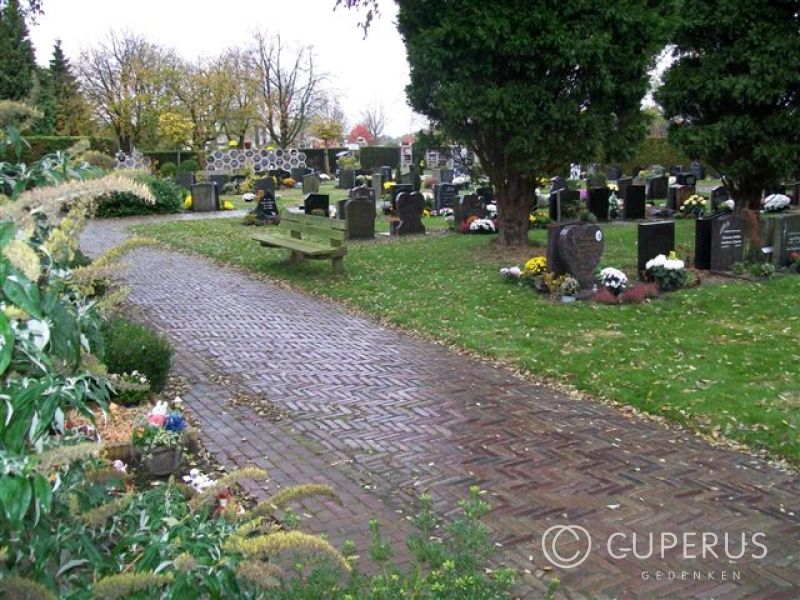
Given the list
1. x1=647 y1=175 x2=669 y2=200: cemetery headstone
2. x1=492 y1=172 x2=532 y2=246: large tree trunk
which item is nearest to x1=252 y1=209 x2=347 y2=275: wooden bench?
x1=492 y1=172 x2=532 y2=246: large tree trunk

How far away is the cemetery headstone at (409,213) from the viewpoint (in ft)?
65.3

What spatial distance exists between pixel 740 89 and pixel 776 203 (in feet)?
18.3

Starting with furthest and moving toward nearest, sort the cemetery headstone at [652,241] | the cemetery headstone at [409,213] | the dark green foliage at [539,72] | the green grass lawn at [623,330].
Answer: the cemetery headstone at [409,213] < the dark green foliage at [539,72] < the cemetery headstone at [652,241] < the green grass lawn at [623,330]

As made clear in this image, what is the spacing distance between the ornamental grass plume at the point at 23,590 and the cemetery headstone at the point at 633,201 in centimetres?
2153

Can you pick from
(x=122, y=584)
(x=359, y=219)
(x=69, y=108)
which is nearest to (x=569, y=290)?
(x=359, y=219)

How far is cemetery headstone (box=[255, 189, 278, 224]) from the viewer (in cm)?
2247

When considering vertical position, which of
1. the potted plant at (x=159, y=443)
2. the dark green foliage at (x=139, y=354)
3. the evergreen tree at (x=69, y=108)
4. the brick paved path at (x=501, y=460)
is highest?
the evergreen tree at (x=69, y=108)

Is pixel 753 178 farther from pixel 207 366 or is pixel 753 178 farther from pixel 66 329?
pixel 66 329

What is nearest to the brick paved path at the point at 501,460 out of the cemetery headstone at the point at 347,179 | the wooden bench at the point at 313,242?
the wooden bench at the point at 313,242

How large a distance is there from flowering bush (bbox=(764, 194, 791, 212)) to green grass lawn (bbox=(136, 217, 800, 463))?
285 inches

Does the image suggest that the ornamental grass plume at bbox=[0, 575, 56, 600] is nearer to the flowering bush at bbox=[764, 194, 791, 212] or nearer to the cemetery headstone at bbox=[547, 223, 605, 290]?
the cemetery headstone at bbox=[547, 223, 605, 290]

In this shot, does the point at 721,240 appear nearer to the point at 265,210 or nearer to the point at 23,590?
the point at 23,590

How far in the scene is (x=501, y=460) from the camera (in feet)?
19.4

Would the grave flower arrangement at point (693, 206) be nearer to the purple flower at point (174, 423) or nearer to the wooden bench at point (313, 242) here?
the wooden bench at point (313, 242)
